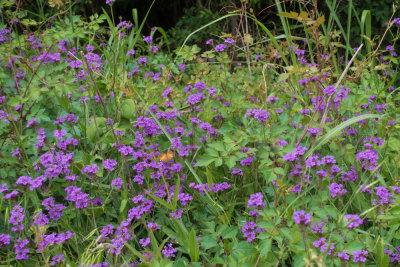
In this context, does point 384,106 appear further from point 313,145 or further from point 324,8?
point 324,8

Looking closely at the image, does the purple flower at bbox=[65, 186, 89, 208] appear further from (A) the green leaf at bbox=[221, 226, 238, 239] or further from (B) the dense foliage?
(A) the green leaf at bbox=[221, 226, 238, 239]

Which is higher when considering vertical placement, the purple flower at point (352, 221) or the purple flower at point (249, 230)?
the purple flower at point (352, 221)

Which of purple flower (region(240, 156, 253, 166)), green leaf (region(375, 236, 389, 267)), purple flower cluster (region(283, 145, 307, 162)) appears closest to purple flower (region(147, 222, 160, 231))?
purple flower (region(240, 156, 253, 166))

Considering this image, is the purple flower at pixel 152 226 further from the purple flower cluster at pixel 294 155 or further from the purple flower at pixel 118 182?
the purple flower cluster at pixel 294 155

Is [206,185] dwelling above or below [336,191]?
below

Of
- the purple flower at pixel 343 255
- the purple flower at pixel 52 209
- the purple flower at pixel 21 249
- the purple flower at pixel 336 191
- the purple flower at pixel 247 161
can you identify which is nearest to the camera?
the purple flower at pixel 343 255

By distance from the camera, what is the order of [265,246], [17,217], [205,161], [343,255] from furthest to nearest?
[205,161]
[17,217]
[265,246]
[343,255]

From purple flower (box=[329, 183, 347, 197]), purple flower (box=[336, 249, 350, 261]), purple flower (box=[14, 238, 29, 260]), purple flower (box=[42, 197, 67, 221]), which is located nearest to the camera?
purple flower (box=[336, 249, 350, 261])

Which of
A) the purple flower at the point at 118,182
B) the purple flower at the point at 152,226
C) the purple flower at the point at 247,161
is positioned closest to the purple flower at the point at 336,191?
the purple flower at the point at 247,161

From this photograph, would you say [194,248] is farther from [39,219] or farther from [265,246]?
[39,219]

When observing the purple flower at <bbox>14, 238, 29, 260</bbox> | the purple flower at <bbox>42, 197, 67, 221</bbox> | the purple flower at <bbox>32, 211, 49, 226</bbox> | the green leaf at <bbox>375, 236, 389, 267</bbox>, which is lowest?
the green leaf at <bbox>375, 236, 389, 267</bbox>

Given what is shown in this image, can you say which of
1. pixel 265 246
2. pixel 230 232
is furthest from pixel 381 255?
pixel 230 232

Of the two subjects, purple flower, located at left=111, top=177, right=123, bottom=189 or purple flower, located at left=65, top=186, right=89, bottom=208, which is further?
purple flower, located at left=111, top=177, right=123, bottom=189

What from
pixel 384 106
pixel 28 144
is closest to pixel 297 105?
pixel 384 106
